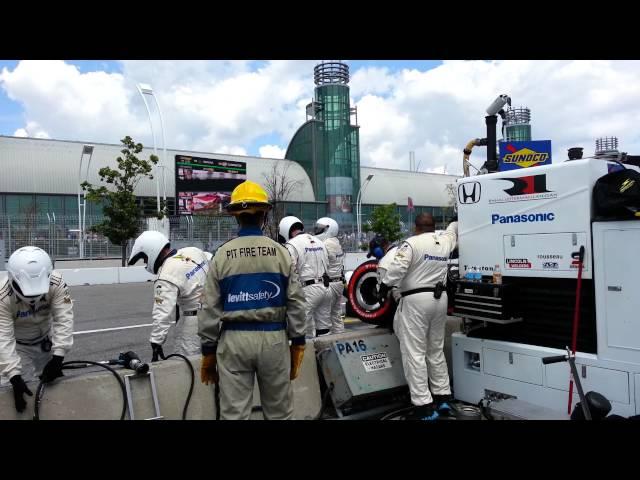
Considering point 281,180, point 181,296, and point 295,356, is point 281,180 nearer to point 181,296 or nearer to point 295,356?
point 181,296

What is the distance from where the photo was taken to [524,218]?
4398 millimetres

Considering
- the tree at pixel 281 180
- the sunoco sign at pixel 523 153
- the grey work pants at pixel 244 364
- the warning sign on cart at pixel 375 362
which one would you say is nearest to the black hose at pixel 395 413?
the warning sign on cart at pixel 375 362

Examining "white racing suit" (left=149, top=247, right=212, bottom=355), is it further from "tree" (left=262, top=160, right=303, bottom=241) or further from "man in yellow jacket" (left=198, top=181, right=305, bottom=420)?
"tree" (left=262, top=160, right=303, bottom=241)

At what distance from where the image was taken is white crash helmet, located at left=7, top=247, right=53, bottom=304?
11.5 ft

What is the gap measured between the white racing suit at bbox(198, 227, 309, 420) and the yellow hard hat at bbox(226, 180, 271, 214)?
0.65ft

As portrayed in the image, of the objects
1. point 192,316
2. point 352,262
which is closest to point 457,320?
point 192,316

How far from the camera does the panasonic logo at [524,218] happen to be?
4.21 meters

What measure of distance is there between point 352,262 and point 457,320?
22019mm

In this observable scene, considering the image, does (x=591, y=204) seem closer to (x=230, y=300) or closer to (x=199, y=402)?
(x=230, y=300)

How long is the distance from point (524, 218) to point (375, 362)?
197cm

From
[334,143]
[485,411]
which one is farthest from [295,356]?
[334,143]

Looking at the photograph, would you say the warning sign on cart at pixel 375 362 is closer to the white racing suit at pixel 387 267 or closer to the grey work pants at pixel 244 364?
the white racing suit at pixel 387 267

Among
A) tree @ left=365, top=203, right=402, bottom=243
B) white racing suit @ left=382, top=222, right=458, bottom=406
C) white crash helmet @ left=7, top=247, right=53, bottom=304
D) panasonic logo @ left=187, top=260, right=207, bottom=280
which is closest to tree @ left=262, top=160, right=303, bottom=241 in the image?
tree @ left=365, top=203, right=402, bottom=243

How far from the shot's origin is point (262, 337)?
3232mm
